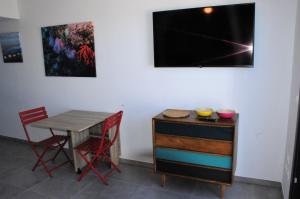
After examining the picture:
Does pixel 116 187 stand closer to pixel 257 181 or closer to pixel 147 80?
pixel 147 80

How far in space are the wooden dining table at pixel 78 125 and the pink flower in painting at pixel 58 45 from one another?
1015 millimetres

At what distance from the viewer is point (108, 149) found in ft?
10.8

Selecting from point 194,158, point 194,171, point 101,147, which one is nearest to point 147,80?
point 101,147

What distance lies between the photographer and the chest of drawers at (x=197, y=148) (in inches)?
93.7

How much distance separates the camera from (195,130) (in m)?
2.46

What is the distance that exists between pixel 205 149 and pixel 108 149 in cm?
143

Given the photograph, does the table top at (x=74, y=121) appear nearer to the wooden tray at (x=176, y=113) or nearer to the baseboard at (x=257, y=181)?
the wooden tray at (x=176, y=113)

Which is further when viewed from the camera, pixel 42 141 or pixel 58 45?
pixel 58 45

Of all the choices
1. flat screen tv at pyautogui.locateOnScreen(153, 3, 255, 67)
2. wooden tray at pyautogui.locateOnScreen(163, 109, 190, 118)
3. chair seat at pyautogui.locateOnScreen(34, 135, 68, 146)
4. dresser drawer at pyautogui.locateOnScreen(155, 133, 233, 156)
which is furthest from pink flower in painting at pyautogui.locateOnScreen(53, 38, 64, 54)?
dresser drawer at pyautogui.locateOnScreen(155, 133, 233, 156)

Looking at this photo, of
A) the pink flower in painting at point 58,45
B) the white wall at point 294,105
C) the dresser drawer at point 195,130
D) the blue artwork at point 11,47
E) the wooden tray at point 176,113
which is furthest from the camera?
the blue artwork at point 11,47

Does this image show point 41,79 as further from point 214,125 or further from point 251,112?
point 251,112

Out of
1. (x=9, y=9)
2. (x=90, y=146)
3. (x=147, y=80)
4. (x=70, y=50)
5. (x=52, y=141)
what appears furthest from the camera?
(x=9, y=9)

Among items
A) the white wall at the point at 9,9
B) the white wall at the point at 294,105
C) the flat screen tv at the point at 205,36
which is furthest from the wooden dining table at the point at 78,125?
the white wall at the point at 294,105

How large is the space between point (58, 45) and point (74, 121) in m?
1.36
